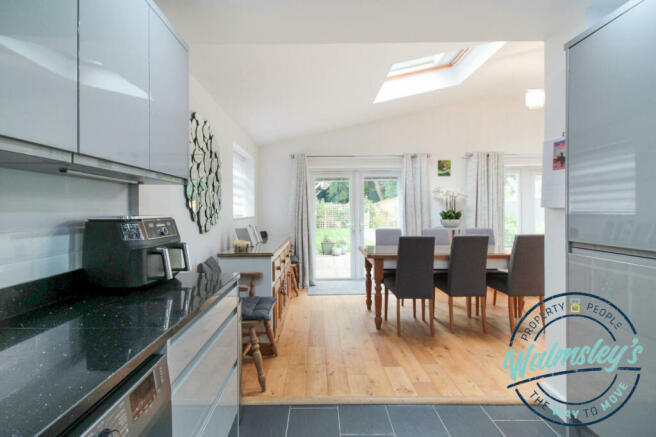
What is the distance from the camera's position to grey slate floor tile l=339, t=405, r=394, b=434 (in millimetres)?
1708

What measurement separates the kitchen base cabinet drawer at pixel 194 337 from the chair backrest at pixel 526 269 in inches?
105

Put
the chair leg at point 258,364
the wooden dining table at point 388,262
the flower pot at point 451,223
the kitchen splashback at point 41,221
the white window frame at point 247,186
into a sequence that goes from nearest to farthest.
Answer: the kitchen splashback at point 41,221, the chair leg at point 258,364, the wooden dining table at point 388,262, the white window frame at point 247,186, the flower pot at point 451,223

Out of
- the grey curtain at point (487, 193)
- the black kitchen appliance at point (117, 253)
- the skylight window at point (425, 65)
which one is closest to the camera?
the black kitchen appliance at point (117, 253)

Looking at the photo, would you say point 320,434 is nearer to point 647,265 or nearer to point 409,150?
point 647,265

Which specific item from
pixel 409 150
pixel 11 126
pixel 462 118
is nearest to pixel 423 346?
pixel 11 126

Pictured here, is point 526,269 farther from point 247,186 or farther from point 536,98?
point 247,186

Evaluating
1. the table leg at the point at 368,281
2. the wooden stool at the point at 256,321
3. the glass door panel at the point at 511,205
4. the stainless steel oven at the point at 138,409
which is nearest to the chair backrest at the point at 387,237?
the table leg at the point at 368,281

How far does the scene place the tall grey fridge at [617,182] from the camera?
1.04 m

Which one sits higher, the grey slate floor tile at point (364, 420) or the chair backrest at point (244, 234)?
the chair backrest at point (244, 234)

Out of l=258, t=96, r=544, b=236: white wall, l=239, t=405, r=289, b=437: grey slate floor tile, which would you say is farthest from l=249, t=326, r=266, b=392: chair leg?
l=258, t=96, r=544, b=236: white wall

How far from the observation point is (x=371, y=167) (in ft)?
17.0

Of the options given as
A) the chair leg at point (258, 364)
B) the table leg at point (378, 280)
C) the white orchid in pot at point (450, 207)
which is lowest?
the chair leg at point (258, 364)

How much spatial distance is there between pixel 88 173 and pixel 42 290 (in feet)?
1.49

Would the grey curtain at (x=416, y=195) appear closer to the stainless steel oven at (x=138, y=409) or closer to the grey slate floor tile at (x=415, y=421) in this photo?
the grey slate floor tile at (x=415, y=421)
